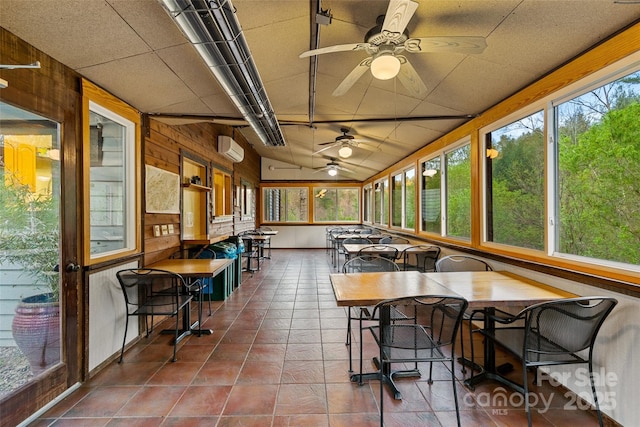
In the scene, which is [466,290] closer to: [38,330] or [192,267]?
[192,267]

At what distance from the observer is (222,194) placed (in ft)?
21.7

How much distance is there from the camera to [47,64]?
2143 millimetres

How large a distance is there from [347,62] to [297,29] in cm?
67

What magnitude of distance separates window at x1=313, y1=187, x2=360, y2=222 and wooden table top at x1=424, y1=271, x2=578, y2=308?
820cm

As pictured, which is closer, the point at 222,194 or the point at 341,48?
the point at 341,48

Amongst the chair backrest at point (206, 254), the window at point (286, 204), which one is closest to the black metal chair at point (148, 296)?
the chair backrest at point (206, 254)

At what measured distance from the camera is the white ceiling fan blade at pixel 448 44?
1.88m

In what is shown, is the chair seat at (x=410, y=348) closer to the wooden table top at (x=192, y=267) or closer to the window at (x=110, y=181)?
the wooden table top at (x=192, y=267)

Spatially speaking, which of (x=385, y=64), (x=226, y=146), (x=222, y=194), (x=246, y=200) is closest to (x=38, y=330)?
(x=385, y=64)

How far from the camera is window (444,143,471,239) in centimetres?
390

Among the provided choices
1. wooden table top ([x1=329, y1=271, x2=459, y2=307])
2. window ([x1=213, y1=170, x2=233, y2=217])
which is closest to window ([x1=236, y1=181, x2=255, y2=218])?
window ([x1=213, y1=170, x2=233, y2=217])

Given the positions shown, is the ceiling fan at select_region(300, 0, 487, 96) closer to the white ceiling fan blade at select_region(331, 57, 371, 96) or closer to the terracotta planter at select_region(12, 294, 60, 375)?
the white ceiling fan blade at select_region(331, 57, 371, 96)

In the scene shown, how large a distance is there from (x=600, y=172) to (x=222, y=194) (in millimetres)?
5964

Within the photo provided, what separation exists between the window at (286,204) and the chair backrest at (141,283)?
7431 mm
